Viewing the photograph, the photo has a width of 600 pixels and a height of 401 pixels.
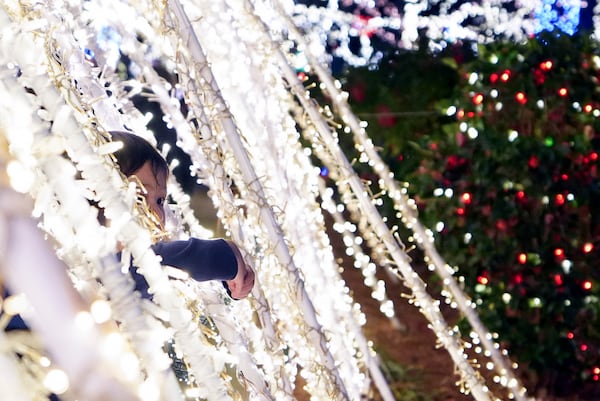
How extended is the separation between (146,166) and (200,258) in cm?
24

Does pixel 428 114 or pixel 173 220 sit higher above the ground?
pixel 428 114

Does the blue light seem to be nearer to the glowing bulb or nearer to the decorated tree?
the decorated tree

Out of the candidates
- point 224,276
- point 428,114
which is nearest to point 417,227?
point 224,276

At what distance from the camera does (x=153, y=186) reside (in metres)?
1.53

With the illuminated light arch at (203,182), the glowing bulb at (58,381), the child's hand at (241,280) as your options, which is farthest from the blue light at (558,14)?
the glowing bulb at (58,381)

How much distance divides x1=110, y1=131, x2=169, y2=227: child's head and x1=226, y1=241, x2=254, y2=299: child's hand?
0.54ft

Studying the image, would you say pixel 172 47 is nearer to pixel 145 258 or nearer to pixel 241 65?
pixel 241 65

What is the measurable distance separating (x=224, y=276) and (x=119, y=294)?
2.38 ft

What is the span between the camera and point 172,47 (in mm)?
1595

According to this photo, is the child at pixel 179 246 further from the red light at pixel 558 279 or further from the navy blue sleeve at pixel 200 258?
the red light at pixel 558 279

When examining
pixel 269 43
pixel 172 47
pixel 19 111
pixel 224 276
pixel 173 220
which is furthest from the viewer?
pixel 269 43

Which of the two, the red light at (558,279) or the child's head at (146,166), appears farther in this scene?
the red light at (558,279)

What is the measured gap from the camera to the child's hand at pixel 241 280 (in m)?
1.52

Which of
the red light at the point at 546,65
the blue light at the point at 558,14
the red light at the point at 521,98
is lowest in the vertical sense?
the red light at the point at 521,98
